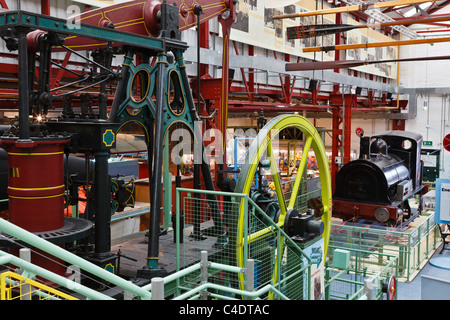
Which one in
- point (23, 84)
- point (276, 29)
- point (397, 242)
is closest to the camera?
point (23, 84)

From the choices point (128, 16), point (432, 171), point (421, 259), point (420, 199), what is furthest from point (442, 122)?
point (128, 16)

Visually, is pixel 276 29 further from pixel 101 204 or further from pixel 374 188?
pixel 101 204

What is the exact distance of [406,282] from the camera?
9.48 metres

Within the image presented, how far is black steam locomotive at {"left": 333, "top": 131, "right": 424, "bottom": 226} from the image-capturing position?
12219mm

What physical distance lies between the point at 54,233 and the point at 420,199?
1322 centimetres

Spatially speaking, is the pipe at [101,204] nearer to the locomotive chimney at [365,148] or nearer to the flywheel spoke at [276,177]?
the flywheel spoke at [276,177]

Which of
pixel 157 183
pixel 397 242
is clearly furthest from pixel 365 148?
pixel 157 183

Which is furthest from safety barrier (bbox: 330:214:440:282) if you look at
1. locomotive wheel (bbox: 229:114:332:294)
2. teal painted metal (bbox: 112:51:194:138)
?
teal painted metal (bbox: 112:51:194:138)

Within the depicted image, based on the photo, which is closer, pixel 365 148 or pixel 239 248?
pixel 239 248

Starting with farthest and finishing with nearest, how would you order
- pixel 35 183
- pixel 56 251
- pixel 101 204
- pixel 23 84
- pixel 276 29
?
pixel 276 29
pixel 101 204
pixel 35 183
pixel 23 84
pixel 56 251

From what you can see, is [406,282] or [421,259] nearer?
[406,282]

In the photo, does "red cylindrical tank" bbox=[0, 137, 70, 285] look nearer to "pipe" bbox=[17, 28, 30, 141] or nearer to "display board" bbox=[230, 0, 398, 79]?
"pipe" bbox=[17, 28, 30, 141]

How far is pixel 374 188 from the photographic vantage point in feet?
40.6

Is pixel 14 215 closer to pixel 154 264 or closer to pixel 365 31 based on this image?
pixel 154 264
